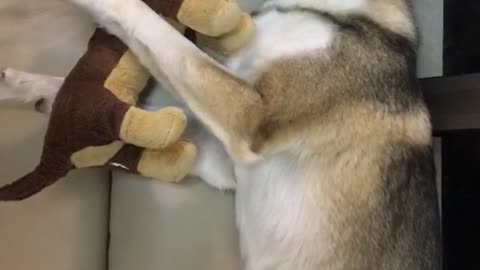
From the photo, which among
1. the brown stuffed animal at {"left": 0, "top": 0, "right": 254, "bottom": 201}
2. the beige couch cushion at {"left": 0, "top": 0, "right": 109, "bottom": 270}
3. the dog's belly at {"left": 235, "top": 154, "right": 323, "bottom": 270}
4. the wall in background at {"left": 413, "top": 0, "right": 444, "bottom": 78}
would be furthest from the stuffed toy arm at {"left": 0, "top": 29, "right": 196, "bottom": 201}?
the wall in background at {"left": 413, "top": 0, "right": 444, "bottom": 78}

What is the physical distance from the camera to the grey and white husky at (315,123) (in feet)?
5.61

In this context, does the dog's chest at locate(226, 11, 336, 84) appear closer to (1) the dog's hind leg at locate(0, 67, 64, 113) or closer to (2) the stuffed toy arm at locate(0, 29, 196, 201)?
(2) the stuffed toy arm at locate(0, 29, 196, 201)

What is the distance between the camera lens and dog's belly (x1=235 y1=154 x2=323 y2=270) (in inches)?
72.0

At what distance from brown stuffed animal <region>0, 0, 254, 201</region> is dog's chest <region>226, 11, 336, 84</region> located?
40mm

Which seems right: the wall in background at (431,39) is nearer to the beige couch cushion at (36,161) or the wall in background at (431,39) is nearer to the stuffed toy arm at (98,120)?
the stuffed toy arm at (98,120)

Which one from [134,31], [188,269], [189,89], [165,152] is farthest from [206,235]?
[134,31]

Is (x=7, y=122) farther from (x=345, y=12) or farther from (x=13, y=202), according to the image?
(x=345, y=12)

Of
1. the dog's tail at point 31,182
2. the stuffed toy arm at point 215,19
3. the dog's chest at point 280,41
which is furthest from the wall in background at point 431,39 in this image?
the dog's tail at point 31,182

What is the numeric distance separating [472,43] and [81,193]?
4.18 ft

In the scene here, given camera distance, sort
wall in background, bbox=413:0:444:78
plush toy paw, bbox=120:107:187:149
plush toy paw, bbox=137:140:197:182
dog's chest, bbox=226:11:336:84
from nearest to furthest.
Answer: plush toy paw, bbox=120:107:187:149 < dog's chest, bbox=226:11:336:84 < plush toy paw, bbox=137:140:197:182 < wall in background, bbox=413:0:444:78

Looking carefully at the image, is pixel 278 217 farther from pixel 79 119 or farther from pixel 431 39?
pixel 431 39

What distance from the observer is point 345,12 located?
186 centimetres

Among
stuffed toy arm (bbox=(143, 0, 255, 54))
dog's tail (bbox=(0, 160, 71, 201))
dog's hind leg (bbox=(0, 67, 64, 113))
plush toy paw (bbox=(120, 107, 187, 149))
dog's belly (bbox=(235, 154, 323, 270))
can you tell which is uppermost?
stuffed toy arm (bbox=(143, 0, 255, 54))

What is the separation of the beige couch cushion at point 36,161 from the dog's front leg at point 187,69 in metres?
0.20
